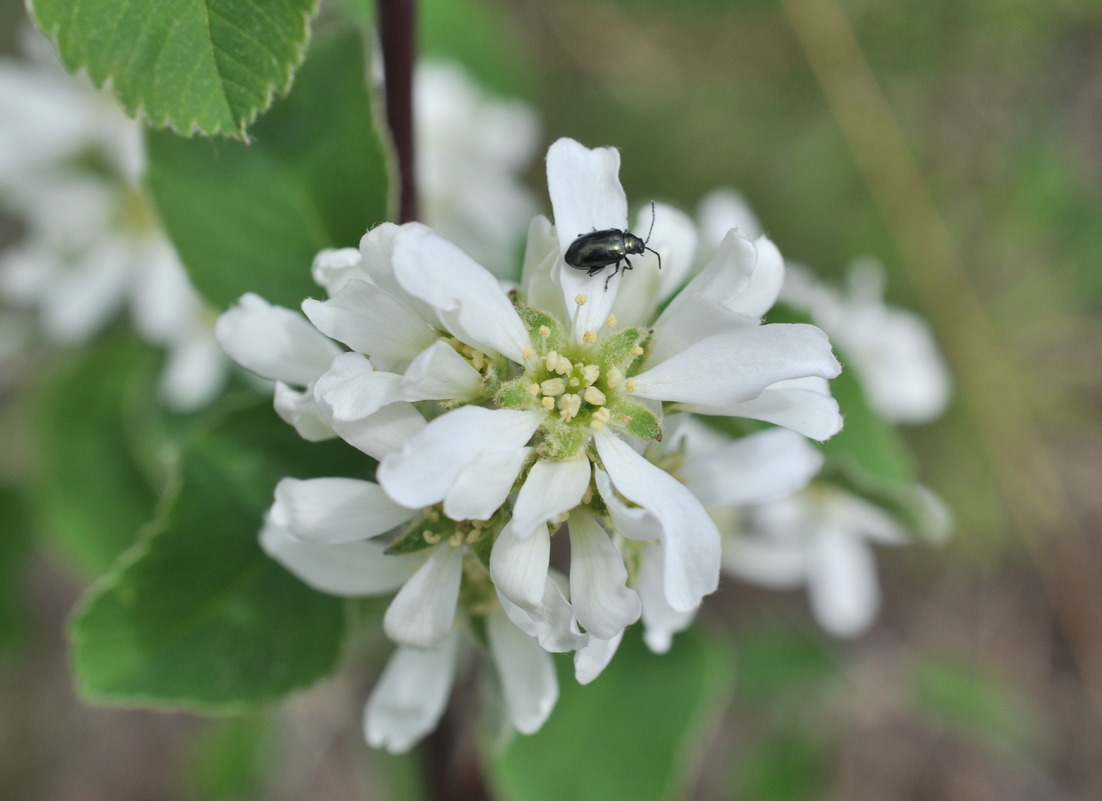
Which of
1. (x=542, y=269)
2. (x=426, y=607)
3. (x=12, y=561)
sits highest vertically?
(x=542, y=269)

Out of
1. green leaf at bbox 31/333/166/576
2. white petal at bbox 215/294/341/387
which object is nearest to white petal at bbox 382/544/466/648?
white petal at bbox 215/294/341/387

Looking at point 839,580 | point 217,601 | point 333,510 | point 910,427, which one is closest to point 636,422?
point 333,510

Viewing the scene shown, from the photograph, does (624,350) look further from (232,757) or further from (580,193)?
(232,757)

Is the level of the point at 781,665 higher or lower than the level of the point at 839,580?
lower

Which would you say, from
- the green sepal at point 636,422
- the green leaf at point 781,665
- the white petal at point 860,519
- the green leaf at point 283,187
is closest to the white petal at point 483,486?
the green sepal at point 636,422

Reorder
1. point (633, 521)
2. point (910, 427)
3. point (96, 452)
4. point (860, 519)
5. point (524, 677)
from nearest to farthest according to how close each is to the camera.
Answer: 1. point (633, 521)
2. point (524, 677)
3. point (860, 519)
4. point (96, 452)
5. point (910, 427)

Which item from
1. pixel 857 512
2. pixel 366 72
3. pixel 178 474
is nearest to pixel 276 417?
pixel 178 474

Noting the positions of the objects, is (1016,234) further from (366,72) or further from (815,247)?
(366,72)
